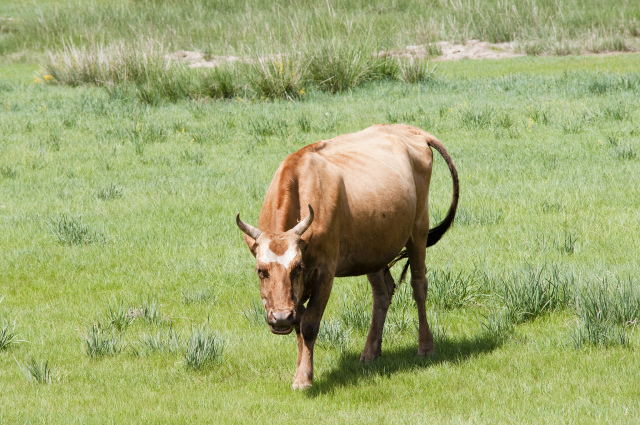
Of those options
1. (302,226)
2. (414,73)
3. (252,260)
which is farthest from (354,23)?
(302,226)

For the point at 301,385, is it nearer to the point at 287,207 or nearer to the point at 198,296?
the point at 287,207

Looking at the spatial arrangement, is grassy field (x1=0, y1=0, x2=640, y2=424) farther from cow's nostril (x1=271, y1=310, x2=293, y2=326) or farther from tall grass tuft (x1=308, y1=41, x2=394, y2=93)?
cow's nostril (x1=271, y1=310, x2=293, y2=326)

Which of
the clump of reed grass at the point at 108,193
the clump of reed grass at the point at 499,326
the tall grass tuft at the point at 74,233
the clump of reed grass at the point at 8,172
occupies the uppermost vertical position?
the clump of reed grass at the point at 499,326

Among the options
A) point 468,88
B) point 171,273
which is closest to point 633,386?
point 171,273

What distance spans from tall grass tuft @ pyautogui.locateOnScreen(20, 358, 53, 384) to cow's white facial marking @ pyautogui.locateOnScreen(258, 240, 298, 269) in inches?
70.6

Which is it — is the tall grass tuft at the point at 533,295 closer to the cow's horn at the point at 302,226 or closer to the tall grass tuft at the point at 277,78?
the cow's horn at the point at 302,226

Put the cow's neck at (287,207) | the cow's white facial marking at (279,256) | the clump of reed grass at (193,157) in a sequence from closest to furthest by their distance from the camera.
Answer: the cow's white facial marking at (279,256) < the cow's neck at (287,207) < the clump of reed grass at (193,157)

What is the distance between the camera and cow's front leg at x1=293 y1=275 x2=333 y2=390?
4484 mm

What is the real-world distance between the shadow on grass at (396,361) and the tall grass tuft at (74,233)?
391cm

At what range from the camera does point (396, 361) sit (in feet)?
16.7

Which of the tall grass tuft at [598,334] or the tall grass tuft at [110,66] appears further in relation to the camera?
the tall grass tuft at [110,66]

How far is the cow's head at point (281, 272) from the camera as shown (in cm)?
396

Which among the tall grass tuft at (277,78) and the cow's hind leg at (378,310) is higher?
the cow's hind leg at (378,310)

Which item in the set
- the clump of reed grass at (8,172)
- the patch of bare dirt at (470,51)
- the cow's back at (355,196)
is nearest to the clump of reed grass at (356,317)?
the cow's back at (355,196)
